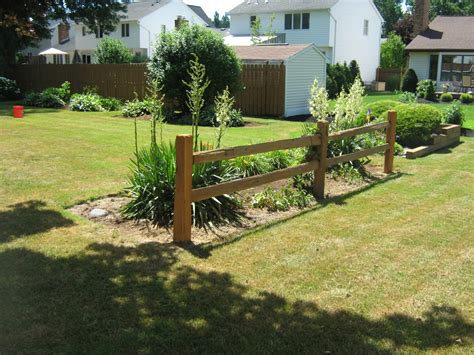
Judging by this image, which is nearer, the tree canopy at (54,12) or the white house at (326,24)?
the tree canopy at (54,12)

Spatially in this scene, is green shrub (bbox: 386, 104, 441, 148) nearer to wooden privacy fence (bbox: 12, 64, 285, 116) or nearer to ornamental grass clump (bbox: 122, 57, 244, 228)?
ornamental grass clump (bbox: 122, 57, 244, 228)

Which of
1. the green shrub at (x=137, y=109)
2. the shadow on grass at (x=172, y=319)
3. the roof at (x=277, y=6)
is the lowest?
the shadow on grass at (x=172, y=319)

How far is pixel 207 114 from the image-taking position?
1756cm

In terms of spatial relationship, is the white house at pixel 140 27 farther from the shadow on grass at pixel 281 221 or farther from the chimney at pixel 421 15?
the shadow on grass at pixel 281 221

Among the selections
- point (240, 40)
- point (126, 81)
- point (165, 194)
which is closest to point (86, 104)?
point (126, 81)

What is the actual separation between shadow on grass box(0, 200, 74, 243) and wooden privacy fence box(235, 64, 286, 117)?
46.6 ft

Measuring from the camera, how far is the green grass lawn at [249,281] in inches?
151

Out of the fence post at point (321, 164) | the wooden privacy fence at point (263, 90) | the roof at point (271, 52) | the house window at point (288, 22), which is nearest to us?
the fence post at point (321, 164)

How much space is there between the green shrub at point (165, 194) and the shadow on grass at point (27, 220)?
32.9 inches

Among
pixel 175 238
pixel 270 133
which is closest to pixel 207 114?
pixel 270 133

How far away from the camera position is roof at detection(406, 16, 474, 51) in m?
36.0

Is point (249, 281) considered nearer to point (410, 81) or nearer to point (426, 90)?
point (426, 90)

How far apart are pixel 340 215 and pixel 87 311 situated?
157 inches

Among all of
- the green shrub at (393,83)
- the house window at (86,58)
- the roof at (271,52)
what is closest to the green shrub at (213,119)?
the roof at (271,52)
